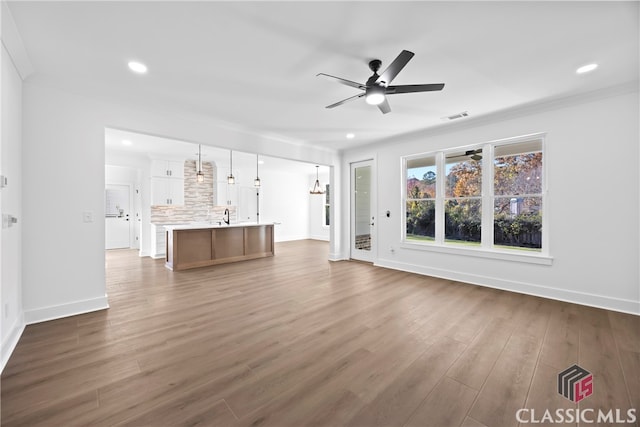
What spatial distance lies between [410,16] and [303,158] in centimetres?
391

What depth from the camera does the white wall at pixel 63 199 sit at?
2.85 meters

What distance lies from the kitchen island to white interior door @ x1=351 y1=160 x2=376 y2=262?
2.30 meters

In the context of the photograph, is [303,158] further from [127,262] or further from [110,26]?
[127,262]

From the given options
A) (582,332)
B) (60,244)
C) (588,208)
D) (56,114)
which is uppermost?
(56,114)

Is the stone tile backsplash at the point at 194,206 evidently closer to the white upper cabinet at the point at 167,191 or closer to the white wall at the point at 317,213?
the white upper cabinet at the point at 167,191

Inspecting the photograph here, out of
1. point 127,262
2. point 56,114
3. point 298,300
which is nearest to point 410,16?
point 298,300

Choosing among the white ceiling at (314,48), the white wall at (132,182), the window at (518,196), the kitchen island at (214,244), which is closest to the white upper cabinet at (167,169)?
the white wall at (132,182)

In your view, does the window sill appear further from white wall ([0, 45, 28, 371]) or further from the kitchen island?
white wall ([0, 45, 28, 371])

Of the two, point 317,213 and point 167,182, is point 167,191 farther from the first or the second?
point 317,213

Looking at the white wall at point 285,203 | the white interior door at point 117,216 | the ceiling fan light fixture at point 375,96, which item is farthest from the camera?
the white wall at point 285,203

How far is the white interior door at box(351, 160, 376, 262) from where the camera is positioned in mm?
6164

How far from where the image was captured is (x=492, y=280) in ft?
13.5

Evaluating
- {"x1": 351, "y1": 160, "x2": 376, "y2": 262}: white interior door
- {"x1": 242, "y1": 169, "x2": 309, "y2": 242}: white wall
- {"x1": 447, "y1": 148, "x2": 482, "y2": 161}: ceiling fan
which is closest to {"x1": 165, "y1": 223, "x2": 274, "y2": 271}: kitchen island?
{"x1": 351, "y1": 160, "x2": 376, "y2": 262}: white interior door

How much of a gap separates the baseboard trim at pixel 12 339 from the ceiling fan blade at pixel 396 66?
388cm
